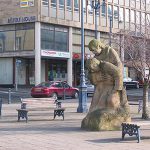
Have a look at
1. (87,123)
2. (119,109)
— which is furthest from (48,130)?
(119,109)

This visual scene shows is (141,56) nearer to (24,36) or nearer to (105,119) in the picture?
(105,119)

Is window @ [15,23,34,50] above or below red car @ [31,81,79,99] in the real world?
above

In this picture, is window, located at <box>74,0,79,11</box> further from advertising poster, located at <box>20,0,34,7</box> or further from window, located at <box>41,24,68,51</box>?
advertising poster, located at <box>20,0,34,7</box>

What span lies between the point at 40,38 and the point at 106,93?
3945 centimetres

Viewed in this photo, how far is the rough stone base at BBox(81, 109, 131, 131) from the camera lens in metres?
13.7

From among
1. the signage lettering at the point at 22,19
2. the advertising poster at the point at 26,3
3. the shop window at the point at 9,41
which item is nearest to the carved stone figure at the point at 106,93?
the signage lettering at the point at 22,19

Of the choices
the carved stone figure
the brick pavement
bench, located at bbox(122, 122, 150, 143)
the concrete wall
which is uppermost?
the concrete wall

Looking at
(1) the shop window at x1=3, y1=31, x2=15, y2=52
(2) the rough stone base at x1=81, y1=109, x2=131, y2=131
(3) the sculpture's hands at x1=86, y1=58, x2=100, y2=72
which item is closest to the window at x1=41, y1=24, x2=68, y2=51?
(1) the shop window at x1=3, y1=31, x2=15, y2=52

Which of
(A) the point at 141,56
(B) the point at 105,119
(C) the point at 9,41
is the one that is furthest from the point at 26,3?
(B) the point at 105,119

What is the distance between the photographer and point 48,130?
45.8ft

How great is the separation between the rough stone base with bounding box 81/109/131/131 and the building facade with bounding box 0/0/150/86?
1479 inches

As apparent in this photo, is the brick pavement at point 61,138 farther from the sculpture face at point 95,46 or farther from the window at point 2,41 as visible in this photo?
the window at point 2,41

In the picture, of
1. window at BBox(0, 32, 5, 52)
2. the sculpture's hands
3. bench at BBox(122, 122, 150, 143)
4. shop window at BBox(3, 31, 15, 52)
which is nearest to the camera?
bench at BBox(122, 122, 150, 143)

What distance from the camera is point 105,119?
13.7m
